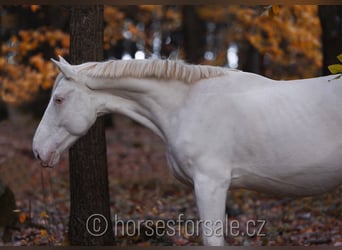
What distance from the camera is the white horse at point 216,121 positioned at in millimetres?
4297

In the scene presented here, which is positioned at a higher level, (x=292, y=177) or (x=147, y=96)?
(x=147, y=96)

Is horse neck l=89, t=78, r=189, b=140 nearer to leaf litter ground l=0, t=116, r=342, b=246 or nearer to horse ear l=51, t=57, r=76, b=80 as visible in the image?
horse ear l=51, t=57, r=76, b=80

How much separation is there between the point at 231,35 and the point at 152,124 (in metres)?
11.9

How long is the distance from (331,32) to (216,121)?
389 centimetres

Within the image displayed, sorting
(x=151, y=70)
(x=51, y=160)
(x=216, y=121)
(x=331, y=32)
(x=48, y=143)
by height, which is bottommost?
(x=51, y=160)

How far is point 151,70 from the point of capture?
454 centimetres

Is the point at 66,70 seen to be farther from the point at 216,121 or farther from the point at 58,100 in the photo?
the point at 216,121

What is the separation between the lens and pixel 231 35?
16.1 metres

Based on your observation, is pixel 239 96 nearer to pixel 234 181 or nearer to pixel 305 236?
pixel 234 181

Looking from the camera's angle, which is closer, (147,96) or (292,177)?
(292,177)

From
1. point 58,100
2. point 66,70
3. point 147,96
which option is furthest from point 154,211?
point 66,70

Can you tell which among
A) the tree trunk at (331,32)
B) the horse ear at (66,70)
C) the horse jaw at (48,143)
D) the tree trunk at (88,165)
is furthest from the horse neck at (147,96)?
the tree trunk at (331,32)

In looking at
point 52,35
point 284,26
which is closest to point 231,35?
point 284,26

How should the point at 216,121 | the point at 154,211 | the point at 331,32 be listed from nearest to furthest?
the point at 216,121, the point at 154,211, the point at 331,32
